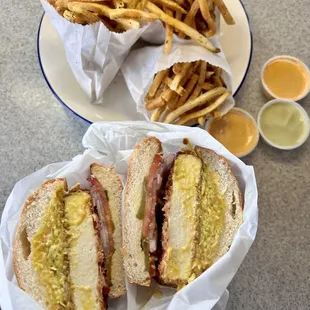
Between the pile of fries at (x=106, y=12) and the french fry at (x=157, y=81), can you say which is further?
the french fry at (x=157, y=81)

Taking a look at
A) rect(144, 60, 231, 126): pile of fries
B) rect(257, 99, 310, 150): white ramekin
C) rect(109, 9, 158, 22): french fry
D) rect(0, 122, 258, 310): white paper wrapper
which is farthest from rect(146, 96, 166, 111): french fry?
rect(257, 99, 310, 150): white ramekin

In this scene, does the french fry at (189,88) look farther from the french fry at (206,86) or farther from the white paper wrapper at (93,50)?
the white paper wrapper at (93,50)

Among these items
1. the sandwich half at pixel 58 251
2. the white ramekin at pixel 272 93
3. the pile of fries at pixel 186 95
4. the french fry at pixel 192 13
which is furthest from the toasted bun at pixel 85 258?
the white ramekin at pixel 272 93

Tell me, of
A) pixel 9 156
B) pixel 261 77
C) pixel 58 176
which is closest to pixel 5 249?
pixel 58 176

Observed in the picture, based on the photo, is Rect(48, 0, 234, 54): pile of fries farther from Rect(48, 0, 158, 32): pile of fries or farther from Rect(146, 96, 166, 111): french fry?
Rect(146, 96, 166, 111): french fry

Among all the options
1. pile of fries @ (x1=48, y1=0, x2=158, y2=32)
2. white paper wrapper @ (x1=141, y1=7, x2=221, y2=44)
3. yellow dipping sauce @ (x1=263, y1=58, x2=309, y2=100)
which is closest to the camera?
pile of fries @ (x1=48, y1=0, x2=158, y2=32)
